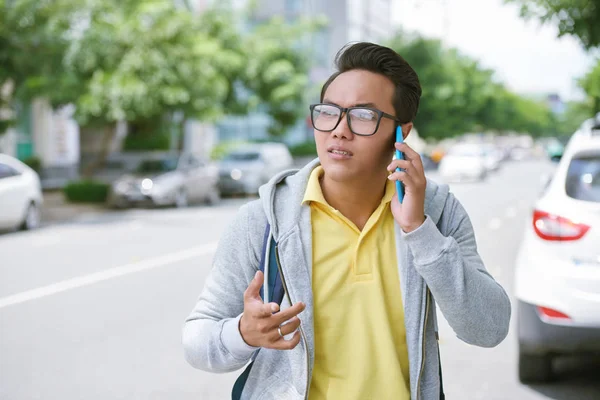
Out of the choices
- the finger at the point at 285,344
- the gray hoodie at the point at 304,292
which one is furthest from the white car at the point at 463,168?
the finger at the point at 285,344

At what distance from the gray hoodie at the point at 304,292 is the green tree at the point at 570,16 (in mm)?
9265

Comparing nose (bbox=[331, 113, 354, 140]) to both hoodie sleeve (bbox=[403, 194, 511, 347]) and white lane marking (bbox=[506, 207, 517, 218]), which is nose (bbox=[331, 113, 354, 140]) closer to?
hoodie sleeve (bbox=[403, 194, 511, 347])

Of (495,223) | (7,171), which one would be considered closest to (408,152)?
(7,171)

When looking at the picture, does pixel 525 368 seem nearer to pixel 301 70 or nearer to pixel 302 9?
pixel 301 70

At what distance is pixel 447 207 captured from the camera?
2.41m

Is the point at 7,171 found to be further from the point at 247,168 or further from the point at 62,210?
the point at 247,168

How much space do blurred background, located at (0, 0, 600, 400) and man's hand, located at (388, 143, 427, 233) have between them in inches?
15.1

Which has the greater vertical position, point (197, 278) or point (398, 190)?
point (398, 190)

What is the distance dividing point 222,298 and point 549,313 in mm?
3548

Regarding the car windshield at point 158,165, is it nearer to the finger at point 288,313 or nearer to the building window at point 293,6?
the finger at point 288,313

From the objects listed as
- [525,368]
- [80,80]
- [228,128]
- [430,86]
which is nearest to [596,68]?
[525,368]

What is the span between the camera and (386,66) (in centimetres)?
233

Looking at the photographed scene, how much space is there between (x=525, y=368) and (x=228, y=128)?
6195cm

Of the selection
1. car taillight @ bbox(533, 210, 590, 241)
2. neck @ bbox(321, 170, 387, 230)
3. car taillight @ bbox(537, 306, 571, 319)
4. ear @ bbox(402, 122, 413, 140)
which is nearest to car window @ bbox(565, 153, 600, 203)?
car taillight @ bbox(533, 210, 590, 241)
